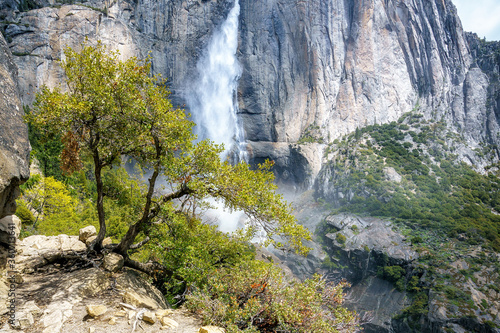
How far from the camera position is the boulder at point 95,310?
19.5ft

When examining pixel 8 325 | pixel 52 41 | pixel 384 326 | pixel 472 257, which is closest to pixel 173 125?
pixel 8 325

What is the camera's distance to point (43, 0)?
185 feet

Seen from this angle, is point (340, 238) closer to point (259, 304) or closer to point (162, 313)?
point (259, 304)

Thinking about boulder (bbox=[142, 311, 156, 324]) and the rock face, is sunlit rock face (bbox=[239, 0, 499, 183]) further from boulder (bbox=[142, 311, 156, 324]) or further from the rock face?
boulder (bbox=[142, 311, 156, 324])

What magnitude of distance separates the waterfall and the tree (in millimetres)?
51267

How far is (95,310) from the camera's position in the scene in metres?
6.02

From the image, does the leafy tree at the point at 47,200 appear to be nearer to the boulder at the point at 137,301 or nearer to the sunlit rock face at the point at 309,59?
the boulder at the point at 137,301

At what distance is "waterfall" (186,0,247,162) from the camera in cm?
6231

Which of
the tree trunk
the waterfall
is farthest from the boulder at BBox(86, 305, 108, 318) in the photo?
the waterfall

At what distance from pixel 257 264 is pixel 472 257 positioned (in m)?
38.1

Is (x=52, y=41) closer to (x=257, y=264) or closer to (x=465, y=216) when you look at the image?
(x=257, y=264)

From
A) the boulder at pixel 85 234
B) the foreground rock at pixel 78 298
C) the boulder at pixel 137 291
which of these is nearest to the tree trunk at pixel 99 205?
the foreground rock at pixel 78 298

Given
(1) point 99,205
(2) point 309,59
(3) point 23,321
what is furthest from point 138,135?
(2) point 309,59

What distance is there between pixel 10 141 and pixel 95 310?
375 cm
